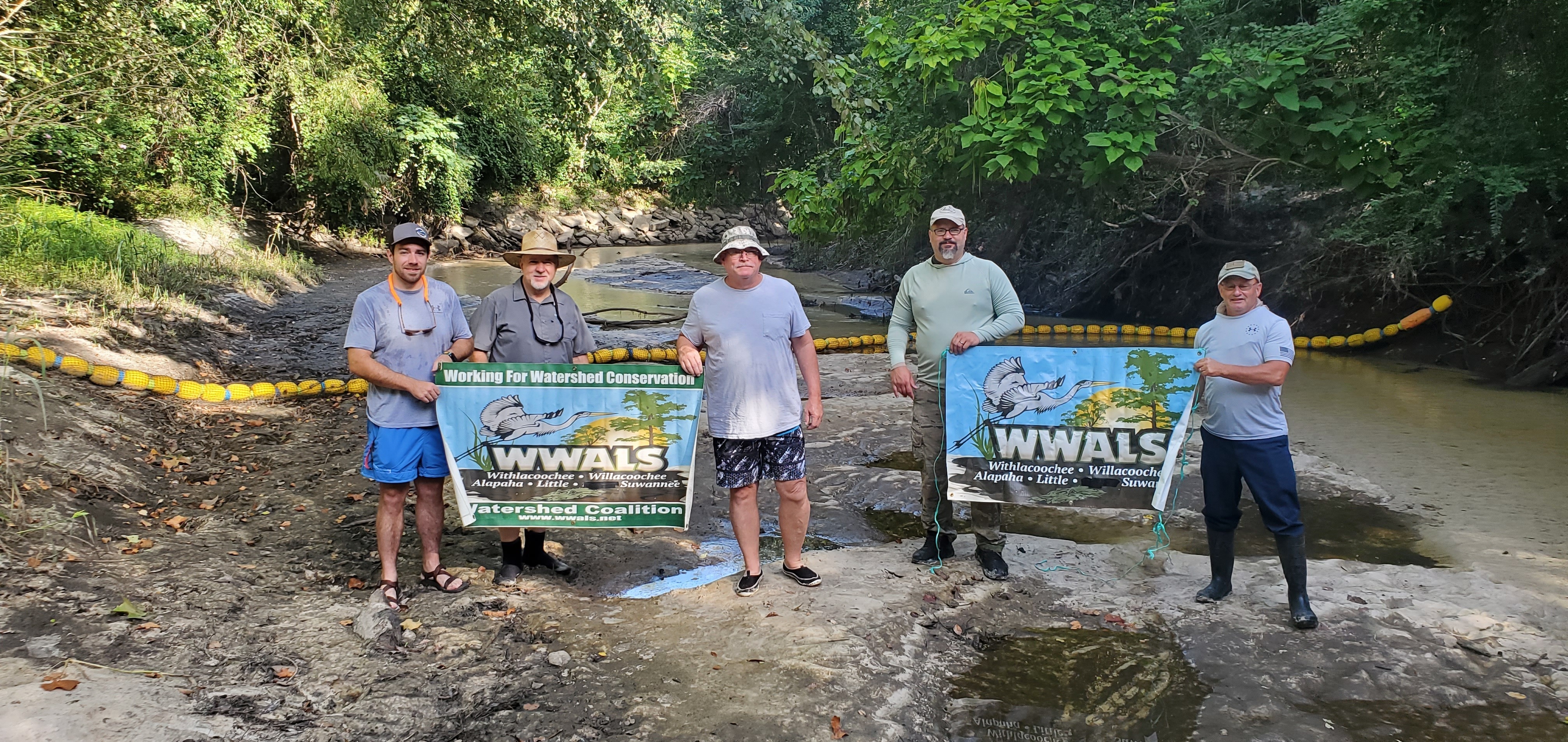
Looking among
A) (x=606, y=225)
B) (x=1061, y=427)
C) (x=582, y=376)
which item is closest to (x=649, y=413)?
(x=582, y=376)

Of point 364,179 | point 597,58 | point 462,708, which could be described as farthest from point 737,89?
point 462,708

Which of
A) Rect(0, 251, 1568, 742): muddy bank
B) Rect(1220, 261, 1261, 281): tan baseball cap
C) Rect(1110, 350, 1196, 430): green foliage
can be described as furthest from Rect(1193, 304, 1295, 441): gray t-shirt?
Rect(0, 251, 1568, 742): muddy bank

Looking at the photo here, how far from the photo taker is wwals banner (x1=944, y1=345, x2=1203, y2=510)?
16.1 ft

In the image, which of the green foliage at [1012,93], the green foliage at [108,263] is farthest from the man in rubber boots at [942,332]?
the green foliage at [108,263]

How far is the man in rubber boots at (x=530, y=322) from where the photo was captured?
4.82 m

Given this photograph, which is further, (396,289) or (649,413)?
(649,413)

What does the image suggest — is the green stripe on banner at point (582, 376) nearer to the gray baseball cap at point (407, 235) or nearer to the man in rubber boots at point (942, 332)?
the gray baseball cap at point (407, 235)

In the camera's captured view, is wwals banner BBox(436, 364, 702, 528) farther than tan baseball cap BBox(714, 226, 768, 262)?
Yes

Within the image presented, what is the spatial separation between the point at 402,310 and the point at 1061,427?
317 centimetres

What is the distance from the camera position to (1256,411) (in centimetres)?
444

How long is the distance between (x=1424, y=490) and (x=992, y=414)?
3.69 metres

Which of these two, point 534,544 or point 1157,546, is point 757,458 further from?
point 1157,546

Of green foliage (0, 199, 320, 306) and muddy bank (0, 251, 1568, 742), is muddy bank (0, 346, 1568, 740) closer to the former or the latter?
muddy bank (0, 251, 1568, 742)

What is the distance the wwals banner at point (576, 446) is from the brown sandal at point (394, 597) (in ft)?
1.36
